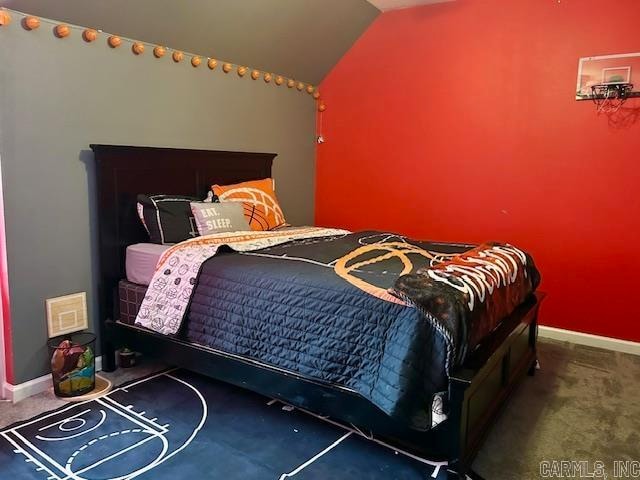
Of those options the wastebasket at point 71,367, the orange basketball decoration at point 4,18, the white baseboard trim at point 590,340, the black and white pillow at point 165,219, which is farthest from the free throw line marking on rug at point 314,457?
the orange basketball decoration at point 4,18

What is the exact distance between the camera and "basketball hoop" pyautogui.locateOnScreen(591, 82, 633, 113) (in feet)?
10.4

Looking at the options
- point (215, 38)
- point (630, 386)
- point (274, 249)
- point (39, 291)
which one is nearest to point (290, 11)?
point (215, 38)

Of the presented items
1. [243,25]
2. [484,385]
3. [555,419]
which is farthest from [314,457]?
[243,25]

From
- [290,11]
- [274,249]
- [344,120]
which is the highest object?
[290,11]

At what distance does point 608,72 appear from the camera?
321 cm

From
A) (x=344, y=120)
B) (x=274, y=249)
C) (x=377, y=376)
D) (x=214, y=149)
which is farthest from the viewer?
(x=344, y=120)

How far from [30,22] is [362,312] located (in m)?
2.01

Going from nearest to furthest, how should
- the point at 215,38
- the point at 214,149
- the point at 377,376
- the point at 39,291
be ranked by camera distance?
the point at 377,376 → the point at 39,291 → the point at 215,38 → the point at 214,149

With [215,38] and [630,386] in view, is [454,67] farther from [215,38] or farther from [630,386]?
[630,386]

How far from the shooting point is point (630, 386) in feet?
9.06

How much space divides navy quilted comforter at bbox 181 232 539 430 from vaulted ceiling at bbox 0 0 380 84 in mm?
1362

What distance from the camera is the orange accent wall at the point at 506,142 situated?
326cm

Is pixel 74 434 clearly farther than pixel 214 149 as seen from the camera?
No

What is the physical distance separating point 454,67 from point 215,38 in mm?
1742
